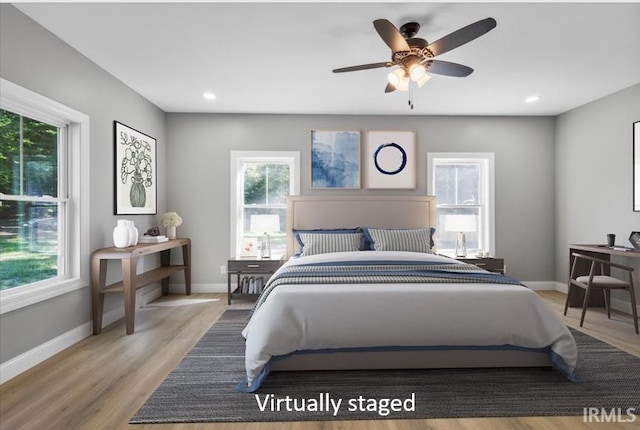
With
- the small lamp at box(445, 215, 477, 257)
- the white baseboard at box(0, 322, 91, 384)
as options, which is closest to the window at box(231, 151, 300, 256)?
the small lamp at box(445, 215, 477, 257)

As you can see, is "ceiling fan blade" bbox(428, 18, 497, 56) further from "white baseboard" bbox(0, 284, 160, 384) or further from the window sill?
"white baseboard" bbox(0, 284, 160, 384)

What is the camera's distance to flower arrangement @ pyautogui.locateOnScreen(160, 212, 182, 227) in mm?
4605

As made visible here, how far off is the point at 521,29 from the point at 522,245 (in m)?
3.30

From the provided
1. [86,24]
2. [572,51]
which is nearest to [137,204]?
[86,24]

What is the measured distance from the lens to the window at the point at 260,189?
4992 millimetres

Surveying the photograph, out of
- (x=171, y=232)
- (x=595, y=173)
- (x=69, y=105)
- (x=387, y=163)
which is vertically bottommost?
(x=171, y=232)

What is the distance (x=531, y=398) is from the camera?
6.89 feet

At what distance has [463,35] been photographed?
2219 millimetres

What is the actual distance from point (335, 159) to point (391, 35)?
279 cm

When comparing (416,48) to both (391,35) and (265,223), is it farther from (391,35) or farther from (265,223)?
(265,223)

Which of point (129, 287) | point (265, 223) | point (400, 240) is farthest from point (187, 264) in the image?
point (400, 240)

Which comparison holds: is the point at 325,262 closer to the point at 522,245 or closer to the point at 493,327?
the point at 493,327

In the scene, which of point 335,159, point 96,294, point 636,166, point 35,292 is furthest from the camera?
point 335,159

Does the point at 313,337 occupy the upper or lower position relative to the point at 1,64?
lower
